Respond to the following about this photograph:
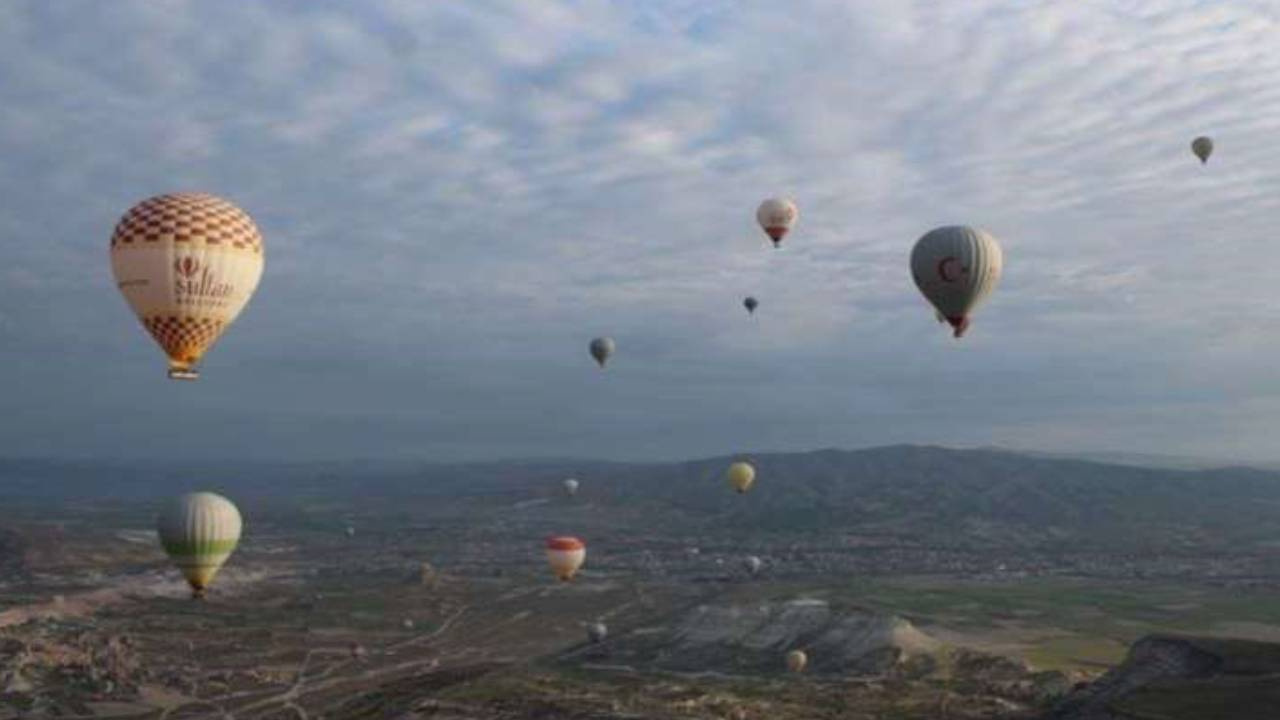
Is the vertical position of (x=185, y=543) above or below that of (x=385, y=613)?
above

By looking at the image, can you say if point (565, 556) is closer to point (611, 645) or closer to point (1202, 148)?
point (611, 645)

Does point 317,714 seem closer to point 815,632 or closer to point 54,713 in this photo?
point 54,713

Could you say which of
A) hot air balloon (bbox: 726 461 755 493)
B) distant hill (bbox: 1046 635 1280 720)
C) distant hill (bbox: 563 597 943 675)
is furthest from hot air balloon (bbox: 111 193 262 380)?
hot air balloon (bbox: 726 461 755 493)

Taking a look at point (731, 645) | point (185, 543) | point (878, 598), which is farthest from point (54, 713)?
point (878, 598)

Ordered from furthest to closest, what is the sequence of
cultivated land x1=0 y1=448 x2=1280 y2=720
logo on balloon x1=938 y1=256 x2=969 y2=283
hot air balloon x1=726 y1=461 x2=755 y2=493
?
1. hot air balloon x1=726 y1=461 x2=755 y2=493
2. cultivated land x1=0 y1=448 x2=1280 y2=720
3. logo on balloon x1=938 y1=256 x2=969 y2=283

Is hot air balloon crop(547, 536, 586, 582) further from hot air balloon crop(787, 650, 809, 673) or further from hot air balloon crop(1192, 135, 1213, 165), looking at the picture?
hot air balloon crop(1192, 135, 1213, 165)

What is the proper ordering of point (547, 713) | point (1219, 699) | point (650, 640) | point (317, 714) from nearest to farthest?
point (1219, 699)
point (547, 713)
point (317, 714)
point (650, 640)

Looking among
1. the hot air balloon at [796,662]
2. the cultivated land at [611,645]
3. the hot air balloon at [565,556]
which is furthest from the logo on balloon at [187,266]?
the hot air balloon at [796,662]
